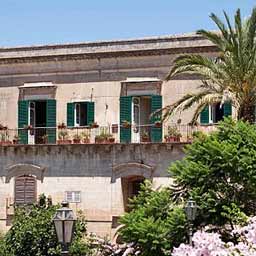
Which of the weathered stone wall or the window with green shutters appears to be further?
the window with green shutters

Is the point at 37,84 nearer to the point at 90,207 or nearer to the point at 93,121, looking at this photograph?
the point at 93,121

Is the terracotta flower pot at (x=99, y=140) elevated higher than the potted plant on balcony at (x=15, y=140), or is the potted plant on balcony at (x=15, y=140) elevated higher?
the potted plant on balcony at (x=15, y=140)

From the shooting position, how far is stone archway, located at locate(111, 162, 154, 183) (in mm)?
31766

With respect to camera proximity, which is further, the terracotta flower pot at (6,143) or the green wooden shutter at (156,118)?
the terracotta flower pot at (6,143)

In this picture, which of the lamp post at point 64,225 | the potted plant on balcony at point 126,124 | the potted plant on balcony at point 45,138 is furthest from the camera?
the potted plant on balcony at point 45,138

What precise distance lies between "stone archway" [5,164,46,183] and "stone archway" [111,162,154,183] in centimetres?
278

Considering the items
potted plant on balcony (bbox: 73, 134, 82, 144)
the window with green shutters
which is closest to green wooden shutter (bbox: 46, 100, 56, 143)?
the window with green shutters

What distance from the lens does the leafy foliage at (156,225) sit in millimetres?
20438

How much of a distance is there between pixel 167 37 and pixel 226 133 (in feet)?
A: 39.4

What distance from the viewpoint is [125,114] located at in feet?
109

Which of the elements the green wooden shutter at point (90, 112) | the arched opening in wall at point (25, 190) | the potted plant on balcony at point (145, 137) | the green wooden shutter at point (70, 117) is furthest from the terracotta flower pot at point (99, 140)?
the arched opening in wall at point (25, 190)

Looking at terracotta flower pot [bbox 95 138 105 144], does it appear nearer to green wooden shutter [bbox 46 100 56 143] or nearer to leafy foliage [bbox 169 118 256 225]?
green wooden shutter [bbox 46 100 56 143]

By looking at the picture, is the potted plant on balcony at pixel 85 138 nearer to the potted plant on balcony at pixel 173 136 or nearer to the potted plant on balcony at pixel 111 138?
the potted plant on balcony at pixel 111 138

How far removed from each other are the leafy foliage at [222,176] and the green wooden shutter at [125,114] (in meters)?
11.5
